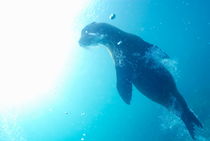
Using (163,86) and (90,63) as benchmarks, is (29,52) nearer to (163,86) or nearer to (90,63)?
(90,63)

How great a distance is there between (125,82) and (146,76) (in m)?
0.49

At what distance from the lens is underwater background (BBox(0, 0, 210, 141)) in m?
22.3

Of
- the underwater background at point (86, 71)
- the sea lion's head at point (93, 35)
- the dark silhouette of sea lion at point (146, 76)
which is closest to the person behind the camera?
the dark silhouette of sea lion at point (146, 76)

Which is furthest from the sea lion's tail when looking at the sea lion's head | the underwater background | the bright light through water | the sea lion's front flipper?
the bright light through water

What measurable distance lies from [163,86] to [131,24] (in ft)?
104

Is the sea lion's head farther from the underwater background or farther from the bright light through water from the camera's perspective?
the bright light through water

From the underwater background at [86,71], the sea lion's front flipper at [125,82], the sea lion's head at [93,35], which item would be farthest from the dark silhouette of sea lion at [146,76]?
the underwater background at [86,71]

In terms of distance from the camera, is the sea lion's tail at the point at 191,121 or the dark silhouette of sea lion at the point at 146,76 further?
the dark silhouette of sea lion at the point at 146,76

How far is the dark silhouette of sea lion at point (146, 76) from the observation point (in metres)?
6.71

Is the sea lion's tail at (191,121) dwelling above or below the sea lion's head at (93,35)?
below

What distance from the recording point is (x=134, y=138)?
40938mm

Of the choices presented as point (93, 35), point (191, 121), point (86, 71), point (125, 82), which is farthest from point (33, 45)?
point (191, 121)

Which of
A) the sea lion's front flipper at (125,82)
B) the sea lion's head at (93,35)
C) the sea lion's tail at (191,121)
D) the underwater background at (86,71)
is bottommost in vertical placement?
the underwater background at (86,71)

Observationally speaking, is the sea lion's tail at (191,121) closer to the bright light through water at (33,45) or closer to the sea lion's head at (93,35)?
the sea lion's head at (93,35)
